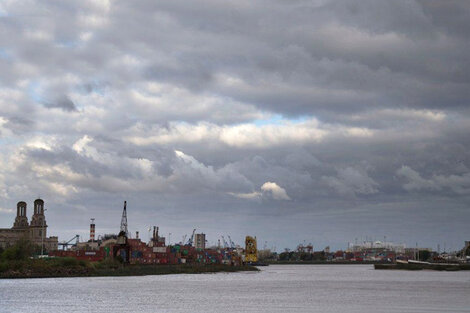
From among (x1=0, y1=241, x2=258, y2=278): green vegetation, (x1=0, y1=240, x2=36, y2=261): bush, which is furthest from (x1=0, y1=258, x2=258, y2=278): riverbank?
(x1=0, y1=240, x2=36, y2=261): bush

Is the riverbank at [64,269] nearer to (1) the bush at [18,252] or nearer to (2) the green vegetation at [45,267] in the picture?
(2) the green vegetation at [45,267]

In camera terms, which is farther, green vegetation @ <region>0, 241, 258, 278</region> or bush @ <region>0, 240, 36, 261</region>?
bush @ <region>0, 240, 36, 261</region>

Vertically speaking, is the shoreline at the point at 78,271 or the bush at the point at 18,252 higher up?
the bush at the point at 18,252

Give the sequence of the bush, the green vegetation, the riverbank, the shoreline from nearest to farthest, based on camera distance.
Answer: the shoreline < the riverbank < the green vegetation < the bush

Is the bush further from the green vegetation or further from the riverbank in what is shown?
the riverbank

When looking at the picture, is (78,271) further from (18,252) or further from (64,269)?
(18,252)

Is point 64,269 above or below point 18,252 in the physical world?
below

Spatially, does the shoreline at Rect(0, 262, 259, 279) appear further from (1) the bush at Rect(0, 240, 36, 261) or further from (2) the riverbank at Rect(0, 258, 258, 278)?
(1) the bush at Rect(0, 240, 36, 261)

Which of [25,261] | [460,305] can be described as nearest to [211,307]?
[460,305]

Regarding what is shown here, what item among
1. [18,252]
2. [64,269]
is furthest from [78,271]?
[18,252]

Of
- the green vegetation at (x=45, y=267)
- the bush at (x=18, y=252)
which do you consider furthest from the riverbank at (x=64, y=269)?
the bush at (x=18, y=252)

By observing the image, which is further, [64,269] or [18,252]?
[18,252]

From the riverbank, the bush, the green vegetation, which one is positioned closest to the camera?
the riverbank

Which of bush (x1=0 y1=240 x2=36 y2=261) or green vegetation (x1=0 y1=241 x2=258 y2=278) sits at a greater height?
bush (x1=0 y1=240 x2=36 y2=261)
